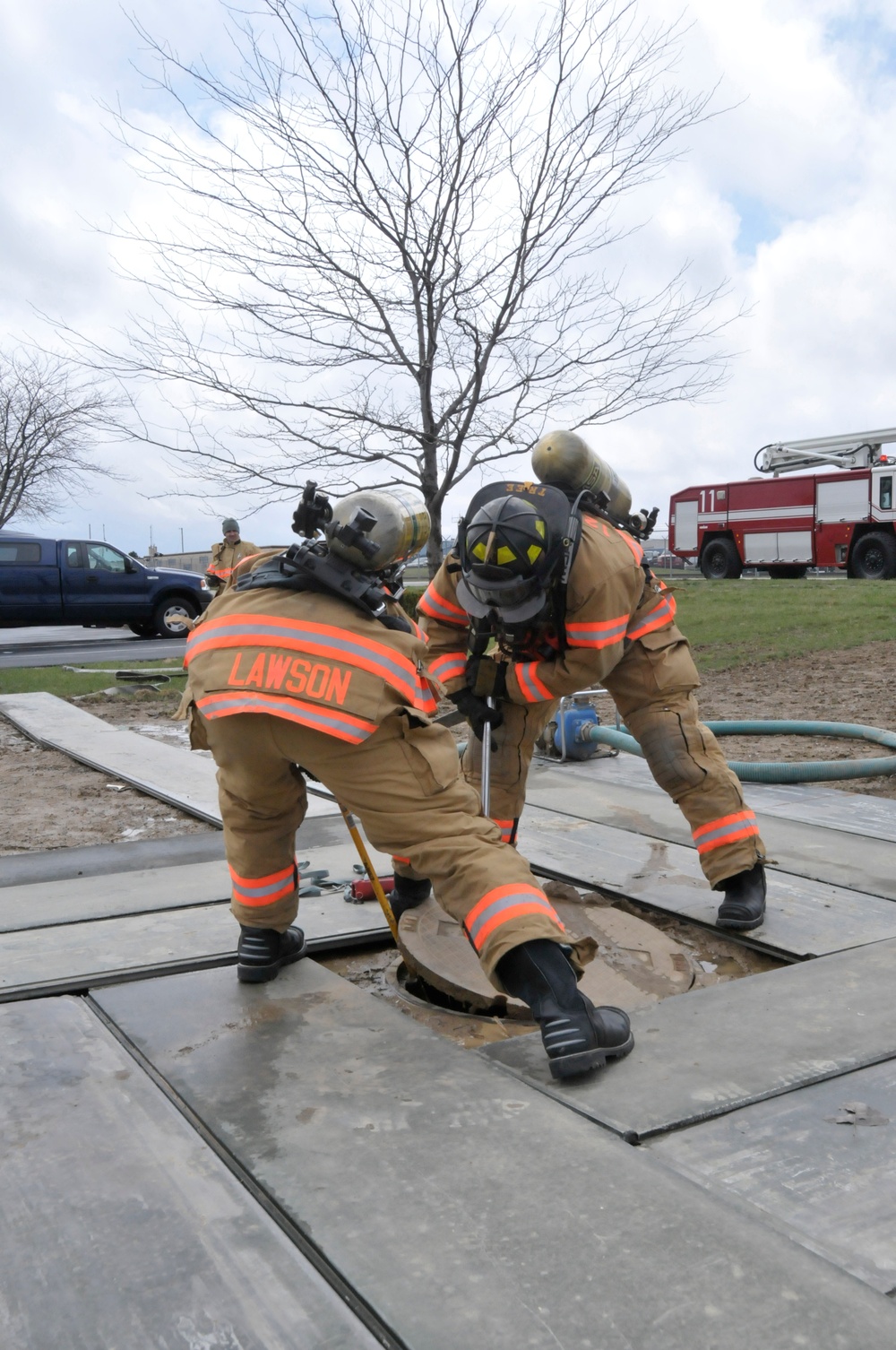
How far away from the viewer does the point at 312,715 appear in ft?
8.19

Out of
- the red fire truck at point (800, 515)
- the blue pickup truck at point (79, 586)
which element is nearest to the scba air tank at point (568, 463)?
the blue pickup truck at point (79, 586)

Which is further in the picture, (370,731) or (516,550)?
(516,550)

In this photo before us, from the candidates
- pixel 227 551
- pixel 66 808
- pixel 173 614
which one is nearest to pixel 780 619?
pixel 227 551

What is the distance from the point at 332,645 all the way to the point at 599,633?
108cm

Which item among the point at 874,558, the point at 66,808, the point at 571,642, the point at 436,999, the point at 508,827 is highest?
the point at 874,558

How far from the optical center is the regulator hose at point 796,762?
5.57 meters

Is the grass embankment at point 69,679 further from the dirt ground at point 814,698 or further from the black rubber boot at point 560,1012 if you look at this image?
the black rubber boot at point 560,1012

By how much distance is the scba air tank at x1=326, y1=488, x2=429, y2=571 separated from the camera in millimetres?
2723

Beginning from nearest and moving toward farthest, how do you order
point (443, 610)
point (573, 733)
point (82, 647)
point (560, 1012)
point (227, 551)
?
point (560, 1012)
point (443, 610)
point (573, 733)
point (227, 551)
point (82, 647)

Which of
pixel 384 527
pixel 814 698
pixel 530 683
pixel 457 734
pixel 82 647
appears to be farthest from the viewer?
pixel 82 647

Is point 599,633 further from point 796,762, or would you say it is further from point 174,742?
point 174,742

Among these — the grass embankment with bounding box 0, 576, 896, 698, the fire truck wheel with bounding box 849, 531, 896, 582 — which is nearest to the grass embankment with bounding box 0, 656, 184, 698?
the grass embankment with bounding box 0, 576, 896, 698

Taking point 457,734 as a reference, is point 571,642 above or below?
above

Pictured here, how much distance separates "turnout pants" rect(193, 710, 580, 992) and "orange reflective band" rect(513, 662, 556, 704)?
0.91 meters
